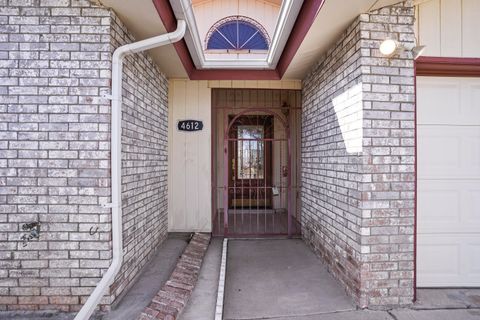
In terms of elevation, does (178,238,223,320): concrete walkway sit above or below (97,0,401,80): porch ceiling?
below

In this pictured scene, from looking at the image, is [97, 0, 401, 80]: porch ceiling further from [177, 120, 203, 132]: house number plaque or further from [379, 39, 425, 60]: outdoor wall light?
[177, 120, 203, 132]: house number plaque

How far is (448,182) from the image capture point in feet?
10.5

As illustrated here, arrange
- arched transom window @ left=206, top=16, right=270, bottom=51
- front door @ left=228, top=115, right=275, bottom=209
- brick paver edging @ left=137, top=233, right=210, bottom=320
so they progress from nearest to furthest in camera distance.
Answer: brick paver edging @ left=137, top=233, right=210, bottom=320 < front door @ left=228, top=115, right=275, bottom=209 < arched transom window @ left=206, top=16, right=270, bottom=51

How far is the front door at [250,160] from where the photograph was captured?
21.4 ft

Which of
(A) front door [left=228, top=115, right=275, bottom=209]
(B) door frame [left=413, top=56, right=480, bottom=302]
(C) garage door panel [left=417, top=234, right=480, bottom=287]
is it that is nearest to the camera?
(B) door frame [left=413, top=56, right=480, bottom=302]

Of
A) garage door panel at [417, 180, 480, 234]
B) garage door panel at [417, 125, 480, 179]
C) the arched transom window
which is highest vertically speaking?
the arched transom window

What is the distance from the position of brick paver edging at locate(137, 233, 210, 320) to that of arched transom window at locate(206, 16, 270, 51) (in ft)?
14.8

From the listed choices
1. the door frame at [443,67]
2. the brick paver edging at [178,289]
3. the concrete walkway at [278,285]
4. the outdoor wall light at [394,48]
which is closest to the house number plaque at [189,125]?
the brick paver edging at [178,289]

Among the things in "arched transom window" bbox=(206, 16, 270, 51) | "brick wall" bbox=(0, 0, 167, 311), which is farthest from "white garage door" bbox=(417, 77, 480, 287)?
"arched transom window" bbox=(206, 16, 270, 51)

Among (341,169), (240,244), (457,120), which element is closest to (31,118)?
(341,169)

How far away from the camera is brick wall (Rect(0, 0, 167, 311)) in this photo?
2.65 m

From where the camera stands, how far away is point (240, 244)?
4957 millimetres

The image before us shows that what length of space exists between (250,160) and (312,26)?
376 cm

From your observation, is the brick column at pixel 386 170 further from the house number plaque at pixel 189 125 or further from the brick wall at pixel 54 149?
the house number plaque at pixel 189 125
